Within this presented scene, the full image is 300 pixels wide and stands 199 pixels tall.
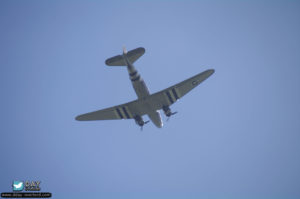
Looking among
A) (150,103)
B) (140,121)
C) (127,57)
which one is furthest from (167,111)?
(127,57)

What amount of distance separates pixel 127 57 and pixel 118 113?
7.36 m

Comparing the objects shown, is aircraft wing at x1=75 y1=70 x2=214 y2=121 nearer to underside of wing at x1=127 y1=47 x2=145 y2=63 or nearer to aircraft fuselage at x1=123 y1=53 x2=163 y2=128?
aircraft fuselage at x1=123 y1=53 x2=163 y2=128

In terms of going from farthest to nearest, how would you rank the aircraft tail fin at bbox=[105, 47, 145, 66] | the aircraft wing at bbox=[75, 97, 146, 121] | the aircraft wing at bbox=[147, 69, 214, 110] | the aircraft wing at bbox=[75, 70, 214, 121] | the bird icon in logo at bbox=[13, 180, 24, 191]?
the aircraft wing at bbox=[75, 97, 146, 121] → the aircraft wing at bbox=[75, 70, 214, 121] → the aircraft wing at bbox=[147, 69, 214, 110] → the aircraft tail fin at bbox=[105, 47, 145, 66] → the bird icon in logo at bbox=[13, 180, 24, 191]

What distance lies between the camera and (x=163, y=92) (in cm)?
4031

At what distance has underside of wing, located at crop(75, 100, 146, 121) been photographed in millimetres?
41375

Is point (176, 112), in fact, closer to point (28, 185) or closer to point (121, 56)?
point (121, 56)

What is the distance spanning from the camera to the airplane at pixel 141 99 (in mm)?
38594

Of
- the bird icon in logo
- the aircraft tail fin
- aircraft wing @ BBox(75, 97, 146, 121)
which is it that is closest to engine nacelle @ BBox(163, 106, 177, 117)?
aircraft wing @ BBox(75, 97, 146, 121)

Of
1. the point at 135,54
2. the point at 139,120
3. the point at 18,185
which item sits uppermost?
the point at 135,54

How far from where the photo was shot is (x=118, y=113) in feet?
141

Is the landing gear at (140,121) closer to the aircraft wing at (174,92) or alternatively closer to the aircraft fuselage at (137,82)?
the aircraft wing at (174,92)

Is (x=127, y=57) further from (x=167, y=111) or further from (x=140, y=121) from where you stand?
(x=140, y=121)

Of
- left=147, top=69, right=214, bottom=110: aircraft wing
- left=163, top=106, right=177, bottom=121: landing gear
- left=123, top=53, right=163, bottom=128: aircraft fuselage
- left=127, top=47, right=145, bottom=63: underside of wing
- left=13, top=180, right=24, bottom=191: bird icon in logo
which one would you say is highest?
left=127, top=47, right=145, bottom=63: underside of wing

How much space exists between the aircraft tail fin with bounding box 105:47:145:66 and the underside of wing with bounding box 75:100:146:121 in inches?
182
